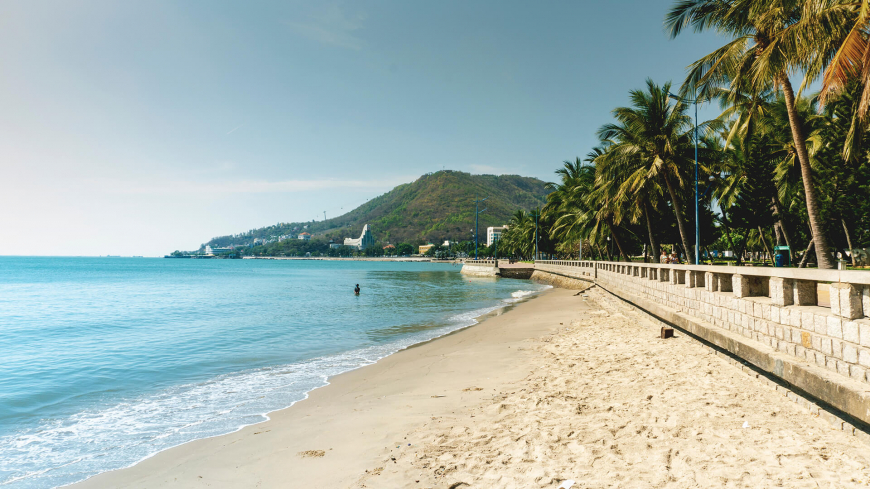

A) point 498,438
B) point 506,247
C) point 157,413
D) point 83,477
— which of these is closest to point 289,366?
point 157,413

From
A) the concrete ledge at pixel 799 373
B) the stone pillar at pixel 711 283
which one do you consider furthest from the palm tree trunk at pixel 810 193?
the concrete ledge at pixel 799 373

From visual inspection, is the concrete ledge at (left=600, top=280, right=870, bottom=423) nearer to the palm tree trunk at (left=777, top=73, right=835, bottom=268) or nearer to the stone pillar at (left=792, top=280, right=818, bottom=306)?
the stone pillar at (left=792, top=280, right=818, bottom=306)

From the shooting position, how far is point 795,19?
1270 centimetres

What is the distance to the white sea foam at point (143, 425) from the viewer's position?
5391 mm


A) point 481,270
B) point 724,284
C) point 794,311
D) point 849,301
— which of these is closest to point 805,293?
point 794,311

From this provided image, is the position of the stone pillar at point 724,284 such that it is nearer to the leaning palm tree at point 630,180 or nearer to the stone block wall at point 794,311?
the stone block wall at point 794,311

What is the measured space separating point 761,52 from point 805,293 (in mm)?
9650

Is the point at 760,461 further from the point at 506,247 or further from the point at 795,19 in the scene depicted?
the point at 506,247

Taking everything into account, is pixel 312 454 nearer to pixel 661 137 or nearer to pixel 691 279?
pixel 691 279

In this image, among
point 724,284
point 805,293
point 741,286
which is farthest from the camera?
point 724,284

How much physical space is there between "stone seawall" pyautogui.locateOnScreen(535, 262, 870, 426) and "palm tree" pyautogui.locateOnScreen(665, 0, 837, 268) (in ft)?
15.5

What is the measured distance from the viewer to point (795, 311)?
215 inches

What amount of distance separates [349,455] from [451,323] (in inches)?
518

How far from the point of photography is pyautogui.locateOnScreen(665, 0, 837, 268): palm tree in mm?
10820
